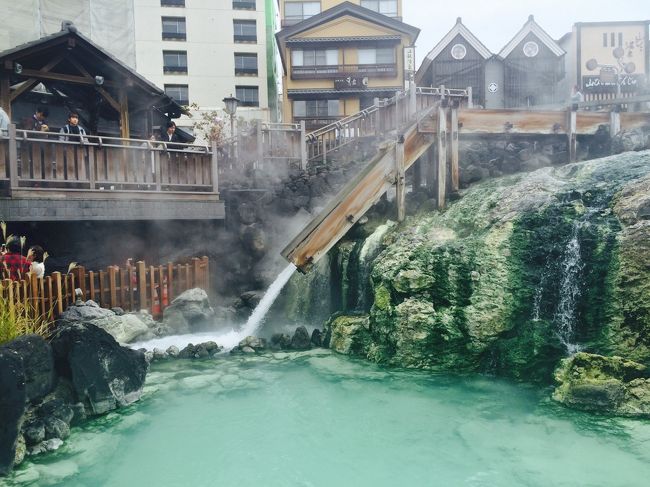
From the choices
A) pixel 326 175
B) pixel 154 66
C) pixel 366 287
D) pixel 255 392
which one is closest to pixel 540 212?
pixel 366 287

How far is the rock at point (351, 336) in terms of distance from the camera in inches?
391

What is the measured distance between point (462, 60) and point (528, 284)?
26.2 metres

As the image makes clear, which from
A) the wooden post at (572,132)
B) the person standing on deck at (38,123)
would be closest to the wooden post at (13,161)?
the person standing on deck at (38,123)

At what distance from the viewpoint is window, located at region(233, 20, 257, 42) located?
37438 millimetres

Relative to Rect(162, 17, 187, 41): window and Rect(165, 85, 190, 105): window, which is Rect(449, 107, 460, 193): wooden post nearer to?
Rect(165, 85, 190, 105): window

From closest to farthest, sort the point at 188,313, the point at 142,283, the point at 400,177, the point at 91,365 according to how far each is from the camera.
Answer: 1. the point at 91,365
2. the point at 142,283
3. the point at 188,313
4. the point at 400,177

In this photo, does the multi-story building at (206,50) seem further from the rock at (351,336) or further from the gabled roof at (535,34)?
the rock at (351,336)

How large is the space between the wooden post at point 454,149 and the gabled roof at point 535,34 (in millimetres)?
22046

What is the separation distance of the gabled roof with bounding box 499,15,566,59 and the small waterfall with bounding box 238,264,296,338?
2549 centimetres

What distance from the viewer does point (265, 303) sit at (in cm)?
1269

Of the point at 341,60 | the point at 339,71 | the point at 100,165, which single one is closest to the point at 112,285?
the point at 100,165

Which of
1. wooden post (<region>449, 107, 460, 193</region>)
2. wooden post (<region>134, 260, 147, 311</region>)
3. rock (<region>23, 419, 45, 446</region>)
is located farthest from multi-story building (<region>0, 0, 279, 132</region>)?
rock (<region>23, 419, 45, 446</region>)

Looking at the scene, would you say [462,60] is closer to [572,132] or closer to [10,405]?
[572,132]

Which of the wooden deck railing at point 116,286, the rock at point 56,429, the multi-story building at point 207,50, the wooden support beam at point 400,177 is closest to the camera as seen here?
the rock at point 56,429
